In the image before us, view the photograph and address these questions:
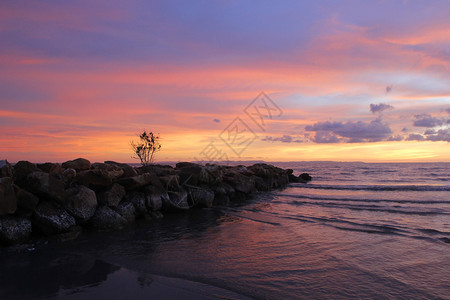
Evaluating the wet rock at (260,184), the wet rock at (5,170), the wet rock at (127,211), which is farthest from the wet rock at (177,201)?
the wet rock at (260,184)

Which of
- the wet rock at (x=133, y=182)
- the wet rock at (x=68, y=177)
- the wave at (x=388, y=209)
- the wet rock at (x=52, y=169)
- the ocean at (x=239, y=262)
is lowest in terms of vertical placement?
the wave at (x=388, y=209)

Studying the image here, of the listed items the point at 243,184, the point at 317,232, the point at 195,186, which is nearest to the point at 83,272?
the point at 317,232

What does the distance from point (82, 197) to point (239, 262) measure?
5.56 meters

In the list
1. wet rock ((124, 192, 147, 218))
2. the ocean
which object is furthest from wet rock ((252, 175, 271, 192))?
wet rock ((124, 192, 147, 218))

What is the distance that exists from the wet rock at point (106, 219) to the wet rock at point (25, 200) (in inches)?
76.7

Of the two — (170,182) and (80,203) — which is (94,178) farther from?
(170,182)

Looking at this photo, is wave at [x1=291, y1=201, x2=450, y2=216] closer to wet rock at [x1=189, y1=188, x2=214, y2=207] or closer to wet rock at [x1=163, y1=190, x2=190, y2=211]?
wet rock at [x1=189, y1=188, x2=214, y2=207]

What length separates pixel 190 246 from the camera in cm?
805

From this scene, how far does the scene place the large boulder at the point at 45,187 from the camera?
8.43 meters

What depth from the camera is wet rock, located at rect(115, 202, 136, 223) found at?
34.8 feet

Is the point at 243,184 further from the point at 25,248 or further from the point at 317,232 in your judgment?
the point at 25,248

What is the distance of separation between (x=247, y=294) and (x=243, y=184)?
14.6 metres

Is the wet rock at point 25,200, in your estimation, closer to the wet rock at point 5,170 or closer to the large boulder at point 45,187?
the large boulder at point 45,187

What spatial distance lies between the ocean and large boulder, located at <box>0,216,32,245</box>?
27cm
